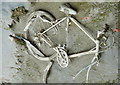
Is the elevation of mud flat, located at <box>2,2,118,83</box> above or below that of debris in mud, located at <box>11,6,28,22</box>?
below

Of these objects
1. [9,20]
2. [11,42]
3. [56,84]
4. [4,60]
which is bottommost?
[56,84]

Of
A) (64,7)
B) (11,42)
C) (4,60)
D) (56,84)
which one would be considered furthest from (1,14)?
(56,84)

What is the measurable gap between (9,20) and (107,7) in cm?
77

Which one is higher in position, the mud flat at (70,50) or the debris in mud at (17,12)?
the debris in mud at (17,12)

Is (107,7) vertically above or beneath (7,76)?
above

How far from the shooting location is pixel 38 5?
6.77 feet

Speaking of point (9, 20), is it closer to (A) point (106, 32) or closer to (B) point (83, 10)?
(B) point (83, 10)

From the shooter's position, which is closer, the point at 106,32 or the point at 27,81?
the point at 106,32

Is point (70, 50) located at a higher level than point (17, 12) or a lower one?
lower

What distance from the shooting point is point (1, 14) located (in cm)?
215

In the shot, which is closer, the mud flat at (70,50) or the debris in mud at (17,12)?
the mud flat at (70,50)

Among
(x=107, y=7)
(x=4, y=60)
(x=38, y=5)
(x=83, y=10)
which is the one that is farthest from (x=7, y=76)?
(x=107, y=7)

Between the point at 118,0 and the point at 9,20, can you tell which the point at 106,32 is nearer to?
the point at 118,0

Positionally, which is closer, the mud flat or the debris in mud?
the mud flat
